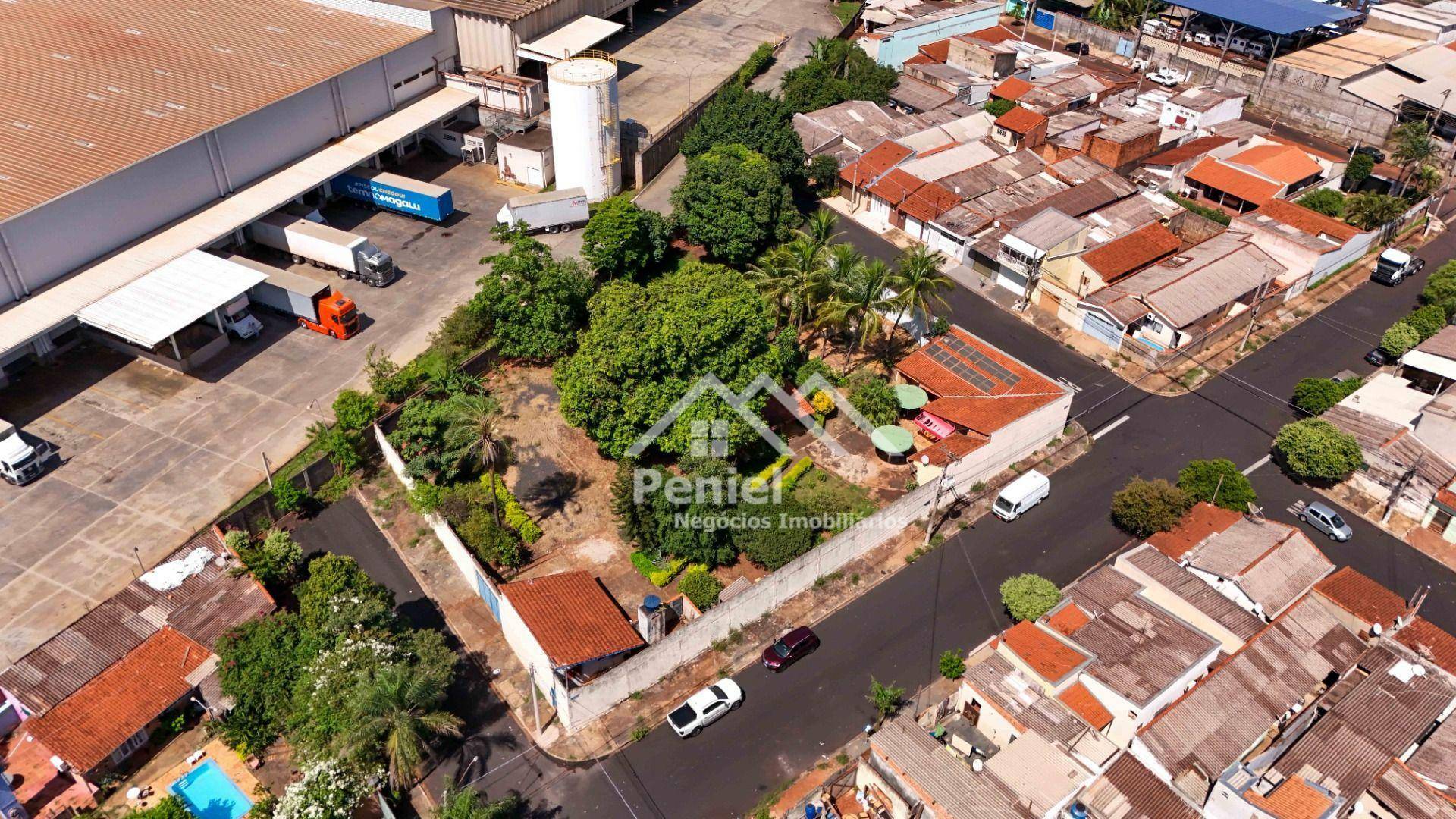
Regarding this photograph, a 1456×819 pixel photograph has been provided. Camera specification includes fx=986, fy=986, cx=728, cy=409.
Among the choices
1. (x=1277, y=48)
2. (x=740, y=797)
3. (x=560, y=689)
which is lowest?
(x=740, y=797)

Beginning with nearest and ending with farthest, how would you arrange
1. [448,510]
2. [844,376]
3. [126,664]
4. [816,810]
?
1. [816,810]
2. [126,664]
3. [448,510]
4. [844,376]

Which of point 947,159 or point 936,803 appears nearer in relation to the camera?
point 936,803

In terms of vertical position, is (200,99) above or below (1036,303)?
above

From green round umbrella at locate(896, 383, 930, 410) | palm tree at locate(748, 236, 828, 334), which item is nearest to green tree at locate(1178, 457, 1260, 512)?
green round umbrella at locate(896, 383, 930, 410)

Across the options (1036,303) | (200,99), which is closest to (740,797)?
(1036,303)

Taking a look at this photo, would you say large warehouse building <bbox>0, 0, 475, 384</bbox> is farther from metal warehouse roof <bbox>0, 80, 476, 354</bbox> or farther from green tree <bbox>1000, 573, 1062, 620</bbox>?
green tree <bbox>1000, 573, 1062, 620</bbox>

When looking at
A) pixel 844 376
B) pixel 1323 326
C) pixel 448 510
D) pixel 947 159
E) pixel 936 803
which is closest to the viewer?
pixel 936 803

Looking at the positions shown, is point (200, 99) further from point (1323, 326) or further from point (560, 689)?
point (1323, 326)
